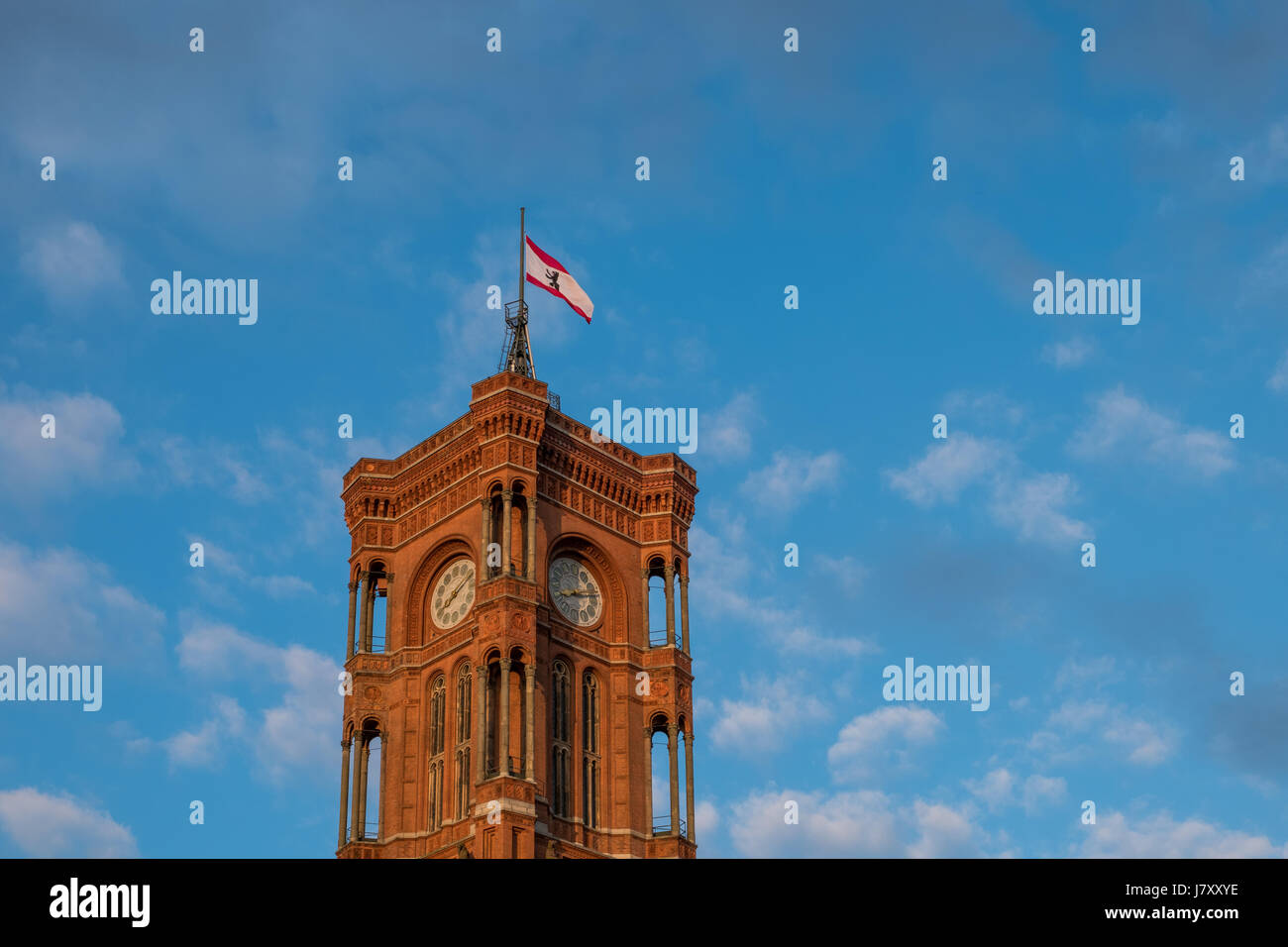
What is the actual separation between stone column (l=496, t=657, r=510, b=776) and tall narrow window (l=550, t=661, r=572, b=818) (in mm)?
3818

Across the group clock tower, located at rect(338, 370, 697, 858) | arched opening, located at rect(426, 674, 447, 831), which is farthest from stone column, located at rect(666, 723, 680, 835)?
arched opening, located at rect(426, 674, 447, 831)

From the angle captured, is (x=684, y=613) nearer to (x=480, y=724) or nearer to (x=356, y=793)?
(x=480, y=724)

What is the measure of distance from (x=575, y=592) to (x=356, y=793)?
15.6 meters

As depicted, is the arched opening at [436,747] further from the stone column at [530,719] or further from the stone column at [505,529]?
the stone column at [505,529]

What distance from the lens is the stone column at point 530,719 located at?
8581cm

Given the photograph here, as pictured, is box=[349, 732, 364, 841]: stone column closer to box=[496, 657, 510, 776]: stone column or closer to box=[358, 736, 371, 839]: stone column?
box=[358, 736, 371, 839]: stone column

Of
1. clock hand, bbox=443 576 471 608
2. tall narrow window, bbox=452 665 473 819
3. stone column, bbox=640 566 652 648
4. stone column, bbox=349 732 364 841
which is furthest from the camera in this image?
stone column, bbox=640 566 652 648

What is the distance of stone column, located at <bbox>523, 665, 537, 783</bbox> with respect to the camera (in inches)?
→ 3378

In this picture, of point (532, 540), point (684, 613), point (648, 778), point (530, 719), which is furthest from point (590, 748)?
point (532, 540)

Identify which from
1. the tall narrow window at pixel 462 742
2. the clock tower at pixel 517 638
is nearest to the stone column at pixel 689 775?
the clock tower at pixel 517 638

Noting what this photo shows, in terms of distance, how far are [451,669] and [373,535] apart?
10.6 m

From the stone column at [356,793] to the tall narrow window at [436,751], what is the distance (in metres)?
4.21
